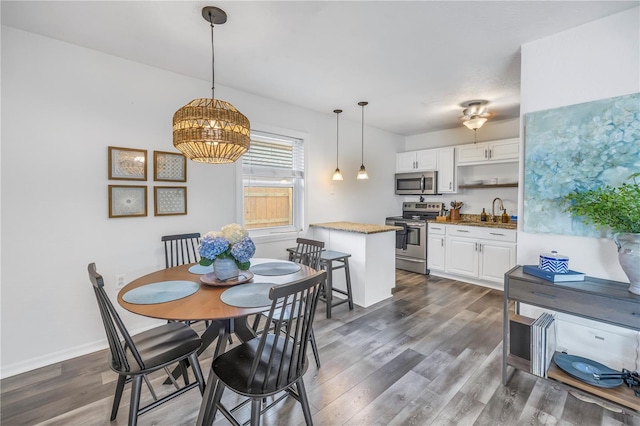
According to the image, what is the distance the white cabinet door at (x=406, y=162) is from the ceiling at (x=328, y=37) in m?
2.00

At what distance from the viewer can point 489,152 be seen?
4.42 metres

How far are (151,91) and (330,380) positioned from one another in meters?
3.01

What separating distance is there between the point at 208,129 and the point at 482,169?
14.9 ft

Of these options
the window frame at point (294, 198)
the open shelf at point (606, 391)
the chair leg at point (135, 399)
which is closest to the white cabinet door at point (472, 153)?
the window frame at point (294, 198)

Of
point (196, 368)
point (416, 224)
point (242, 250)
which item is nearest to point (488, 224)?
point (416, 224)

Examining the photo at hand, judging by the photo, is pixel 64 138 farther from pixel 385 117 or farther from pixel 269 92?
pixel 385 117

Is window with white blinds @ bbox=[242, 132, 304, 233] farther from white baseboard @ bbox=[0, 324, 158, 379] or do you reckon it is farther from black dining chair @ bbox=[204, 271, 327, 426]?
black dining chair @ bbox=[204, 271, 327, 426]

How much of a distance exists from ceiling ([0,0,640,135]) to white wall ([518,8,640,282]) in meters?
0.09

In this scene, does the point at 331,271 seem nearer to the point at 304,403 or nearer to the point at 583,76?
the point at 304,403

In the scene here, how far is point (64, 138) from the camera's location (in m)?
2.38

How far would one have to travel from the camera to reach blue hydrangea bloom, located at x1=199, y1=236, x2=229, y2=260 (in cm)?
183

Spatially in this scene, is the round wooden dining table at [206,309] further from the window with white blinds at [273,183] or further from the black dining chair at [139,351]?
the window with white blinds at [273,183]

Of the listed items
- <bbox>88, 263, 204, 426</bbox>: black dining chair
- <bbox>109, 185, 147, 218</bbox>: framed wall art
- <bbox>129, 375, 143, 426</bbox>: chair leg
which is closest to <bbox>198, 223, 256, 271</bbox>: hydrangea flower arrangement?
<bbox>88, 263, 204, 426</bbox>: black dining chair

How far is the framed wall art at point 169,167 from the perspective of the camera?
283 cm
